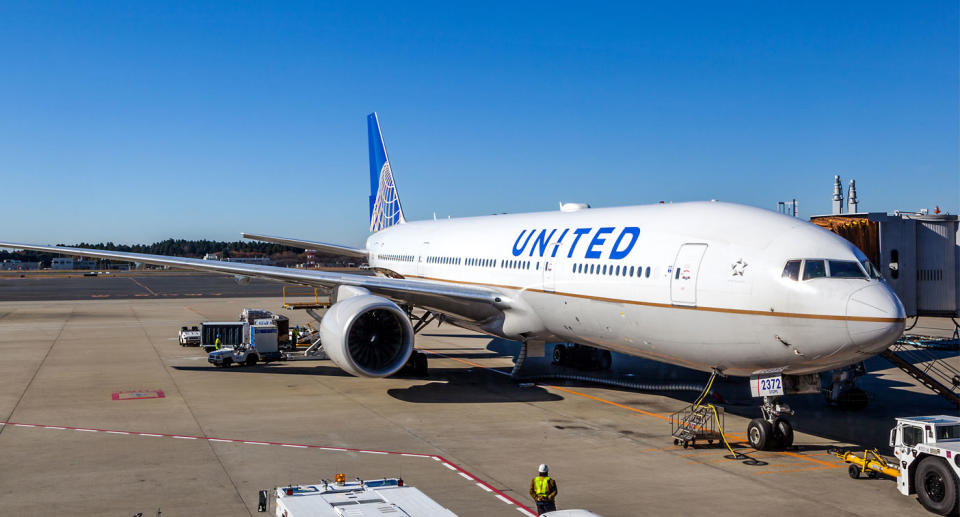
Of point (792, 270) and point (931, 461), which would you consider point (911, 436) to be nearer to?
point (931, 461)

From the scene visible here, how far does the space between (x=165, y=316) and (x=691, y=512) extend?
39.5m

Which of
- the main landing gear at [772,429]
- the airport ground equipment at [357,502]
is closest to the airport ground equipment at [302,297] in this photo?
the main landing gear at [772,429]

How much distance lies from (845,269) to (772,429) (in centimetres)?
326

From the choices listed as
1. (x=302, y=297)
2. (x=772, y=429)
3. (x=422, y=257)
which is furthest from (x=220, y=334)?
(x=302, y=297)

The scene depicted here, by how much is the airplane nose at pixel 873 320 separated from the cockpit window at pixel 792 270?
93 cm

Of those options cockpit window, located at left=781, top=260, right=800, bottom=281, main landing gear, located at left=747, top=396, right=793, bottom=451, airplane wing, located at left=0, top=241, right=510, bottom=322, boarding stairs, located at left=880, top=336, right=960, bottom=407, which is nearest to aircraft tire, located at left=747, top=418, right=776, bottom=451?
main landing gear, located at left=747, top=396, right=793, bottom=451

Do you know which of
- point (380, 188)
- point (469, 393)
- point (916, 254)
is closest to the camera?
point (916, 254)

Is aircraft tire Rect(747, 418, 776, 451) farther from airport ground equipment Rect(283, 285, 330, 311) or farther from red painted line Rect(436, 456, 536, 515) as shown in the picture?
airport ground equipment Rect(283, 285, 330, 311)

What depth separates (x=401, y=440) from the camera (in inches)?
569

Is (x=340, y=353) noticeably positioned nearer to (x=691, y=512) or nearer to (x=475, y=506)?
(x=475, y=506)

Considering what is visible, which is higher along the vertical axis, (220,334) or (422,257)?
(422,257)

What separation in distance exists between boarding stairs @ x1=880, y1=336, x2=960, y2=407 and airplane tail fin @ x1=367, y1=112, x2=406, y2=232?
21035 millimetres

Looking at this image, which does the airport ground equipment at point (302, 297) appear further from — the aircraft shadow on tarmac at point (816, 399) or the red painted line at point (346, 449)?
the red painted line at point (346, 449)

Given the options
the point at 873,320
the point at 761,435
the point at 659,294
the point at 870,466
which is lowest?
the point at 870,466
